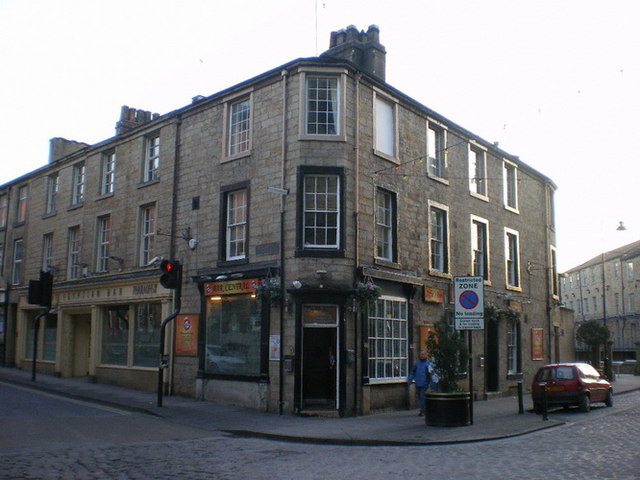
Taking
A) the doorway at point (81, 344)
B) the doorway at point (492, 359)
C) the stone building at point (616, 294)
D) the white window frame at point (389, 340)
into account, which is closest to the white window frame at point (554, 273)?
the doorway at point (492, 359)

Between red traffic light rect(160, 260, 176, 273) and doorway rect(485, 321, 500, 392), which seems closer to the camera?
red traffic light rect(160, 260, 176, 273)

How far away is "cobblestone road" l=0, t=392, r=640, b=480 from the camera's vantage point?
8.62m

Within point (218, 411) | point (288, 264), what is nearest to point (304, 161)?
point (288, 264)

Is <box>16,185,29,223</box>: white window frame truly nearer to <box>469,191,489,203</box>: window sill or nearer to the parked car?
<box>469,191,489,203</box>: window sill

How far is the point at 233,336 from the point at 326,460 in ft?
26.2

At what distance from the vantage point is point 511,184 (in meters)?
26.1

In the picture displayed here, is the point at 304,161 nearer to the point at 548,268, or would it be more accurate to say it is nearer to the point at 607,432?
the point at 607,432

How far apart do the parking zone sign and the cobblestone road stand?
2.84 meters

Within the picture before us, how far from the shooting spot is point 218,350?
59.0ft

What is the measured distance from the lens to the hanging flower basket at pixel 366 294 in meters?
16.1

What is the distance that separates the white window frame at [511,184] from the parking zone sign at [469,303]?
11.9m

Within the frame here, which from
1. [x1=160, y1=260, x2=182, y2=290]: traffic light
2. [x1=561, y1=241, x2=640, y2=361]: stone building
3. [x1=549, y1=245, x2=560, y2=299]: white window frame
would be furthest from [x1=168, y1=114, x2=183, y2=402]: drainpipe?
[x1=561, y1=241, x2=640, y2=361]: stone building

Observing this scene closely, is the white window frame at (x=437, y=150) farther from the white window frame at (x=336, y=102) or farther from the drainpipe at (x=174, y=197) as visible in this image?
the drainpipe at (x=174, y=197)

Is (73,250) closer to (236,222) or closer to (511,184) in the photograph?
(236,222)
